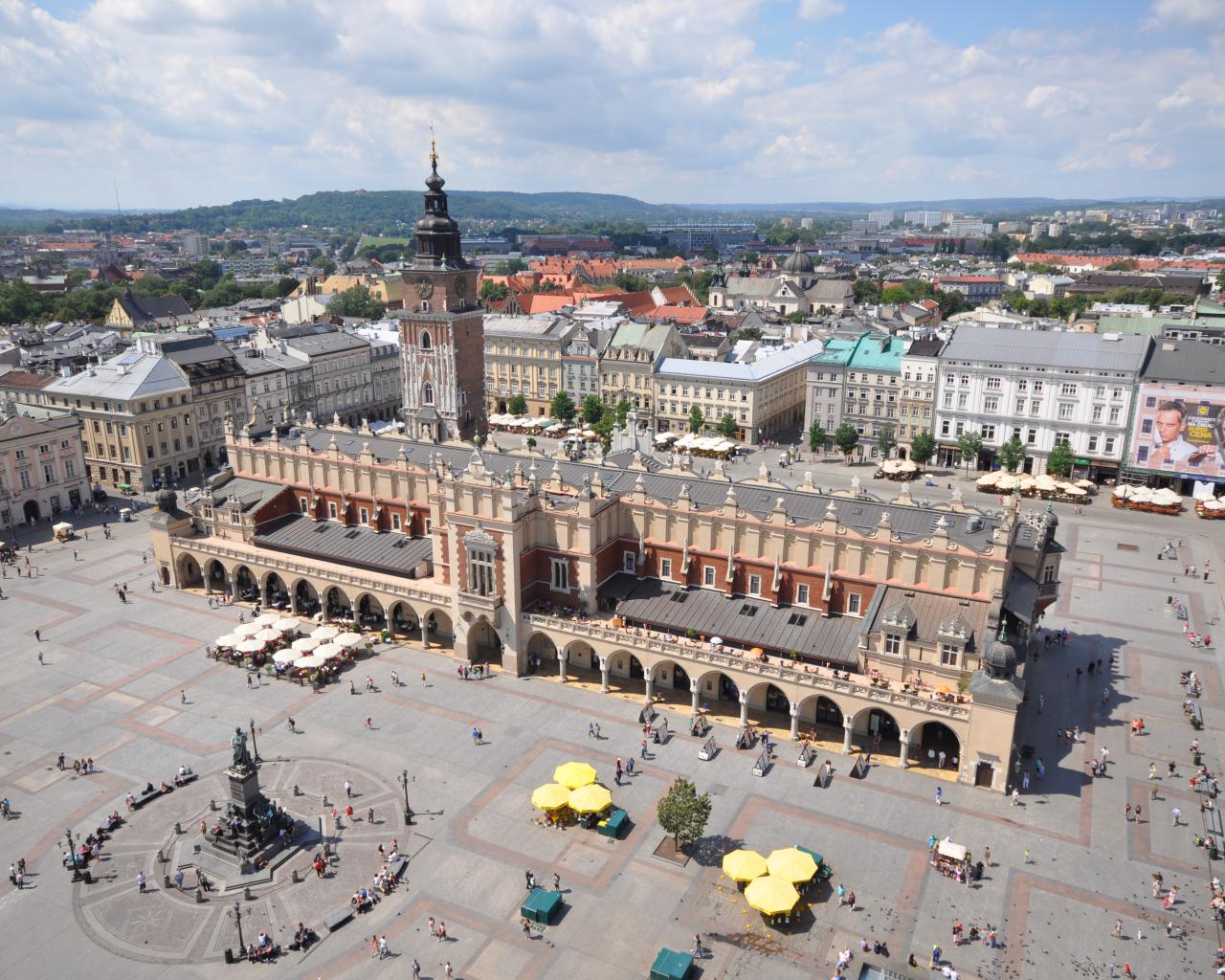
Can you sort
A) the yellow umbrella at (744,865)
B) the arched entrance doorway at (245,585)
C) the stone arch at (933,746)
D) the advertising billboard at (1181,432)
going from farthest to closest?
the advertising billboard at (1181,432)
the arched entrance doorway at (245,585)
the stone arch at (933,746)
the yellow umbrella at (744,865)

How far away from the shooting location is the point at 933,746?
61594 mm

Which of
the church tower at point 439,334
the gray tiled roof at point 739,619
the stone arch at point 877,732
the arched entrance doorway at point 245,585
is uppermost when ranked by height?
the church tower at point 439,334

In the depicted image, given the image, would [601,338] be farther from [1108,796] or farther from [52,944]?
[52,944]

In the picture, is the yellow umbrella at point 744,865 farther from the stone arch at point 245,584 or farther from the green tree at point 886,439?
the green tree at point 886,439

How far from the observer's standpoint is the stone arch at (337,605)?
263 ft

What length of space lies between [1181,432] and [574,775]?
99098 mm

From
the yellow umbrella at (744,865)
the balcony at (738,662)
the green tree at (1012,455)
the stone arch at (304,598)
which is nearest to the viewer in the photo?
the yellow umbrella at (744,865)

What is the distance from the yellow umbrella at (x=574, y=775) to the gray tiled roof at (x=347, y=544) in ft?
94.1

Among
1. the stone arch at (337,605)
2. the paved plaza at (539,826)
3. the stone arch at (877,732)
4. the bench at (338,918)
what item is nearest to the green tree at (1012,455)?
the paved plaza at (539,826)

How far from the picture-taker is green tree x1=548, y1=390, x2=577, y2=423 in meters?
152

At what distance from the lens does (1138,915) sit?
46.1m

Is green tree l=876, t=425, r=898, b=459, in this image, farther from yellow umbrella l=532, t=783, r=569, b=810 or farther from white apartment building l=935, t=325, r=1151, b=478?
yellow umbrella l=532, t=783, r=569, b=810

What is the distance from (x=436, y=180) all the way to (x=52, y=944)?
82.3 meters

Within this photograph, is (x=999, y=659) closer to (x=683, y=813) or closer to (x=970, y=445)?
(x=683, y=813)
